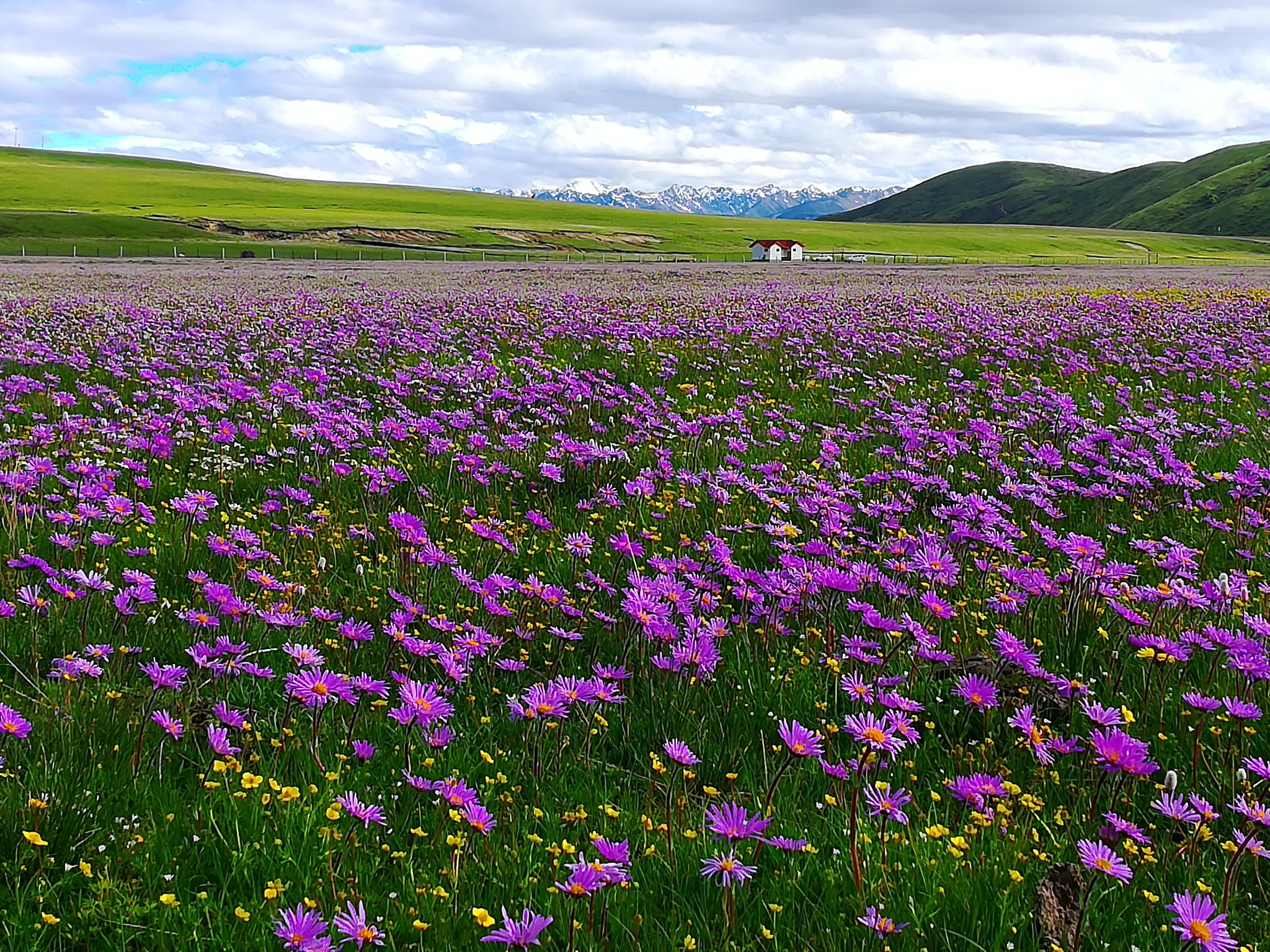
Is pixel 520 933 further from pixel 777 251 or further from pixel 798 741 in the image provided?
pixel 777 251

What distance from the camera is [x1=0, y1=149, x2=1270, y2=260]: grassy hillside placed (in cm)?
11712

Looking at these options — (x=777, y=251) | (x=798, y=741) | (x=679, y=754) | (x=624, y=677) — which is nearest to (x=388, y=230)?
(x=777, y=251)

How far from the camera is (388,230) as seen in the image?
133 meters

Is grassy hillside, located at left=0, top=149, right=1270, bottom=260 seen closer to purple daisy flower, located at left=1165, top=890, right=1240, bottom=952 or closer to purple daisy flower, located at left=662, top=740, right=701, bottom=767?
purple daisy flower, located at left=662, top=740, right=701, bottom=767

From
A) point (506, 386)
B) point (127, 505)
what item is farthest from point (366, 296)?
point (127, 505)

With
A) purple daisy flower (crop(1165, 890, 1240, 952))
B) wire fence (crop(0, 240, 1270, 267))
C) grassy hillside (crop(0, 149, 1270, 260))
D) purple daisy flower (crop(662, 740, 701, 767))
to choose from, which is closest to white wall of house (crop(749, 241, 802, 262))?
wire fence (crop(0, 240, 1270, 267))

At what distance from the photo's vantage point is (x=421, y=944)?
208 centimetres

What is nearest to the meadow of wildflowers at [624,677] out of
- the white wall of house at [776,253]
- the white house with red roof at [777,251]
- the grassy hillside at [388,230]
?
the grassy hillside at [388,230]

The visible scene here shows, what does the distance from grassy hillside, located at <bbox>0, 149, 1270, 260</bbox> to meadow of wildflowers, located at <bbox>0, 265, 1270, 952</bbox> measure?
89.5 meters

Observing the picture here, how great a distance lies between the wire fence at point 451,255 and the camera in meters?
77.4

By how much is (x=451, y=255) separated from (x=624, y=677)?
310 ft

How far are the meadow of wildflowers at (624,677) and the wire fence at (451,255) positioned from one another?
64.4 metres

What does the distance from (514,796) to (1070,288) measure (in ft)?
102

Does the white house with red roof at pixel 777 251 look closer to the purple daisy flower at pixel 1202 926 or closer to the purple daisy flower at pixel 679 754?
the purple daisy flower at pixel 679 754
